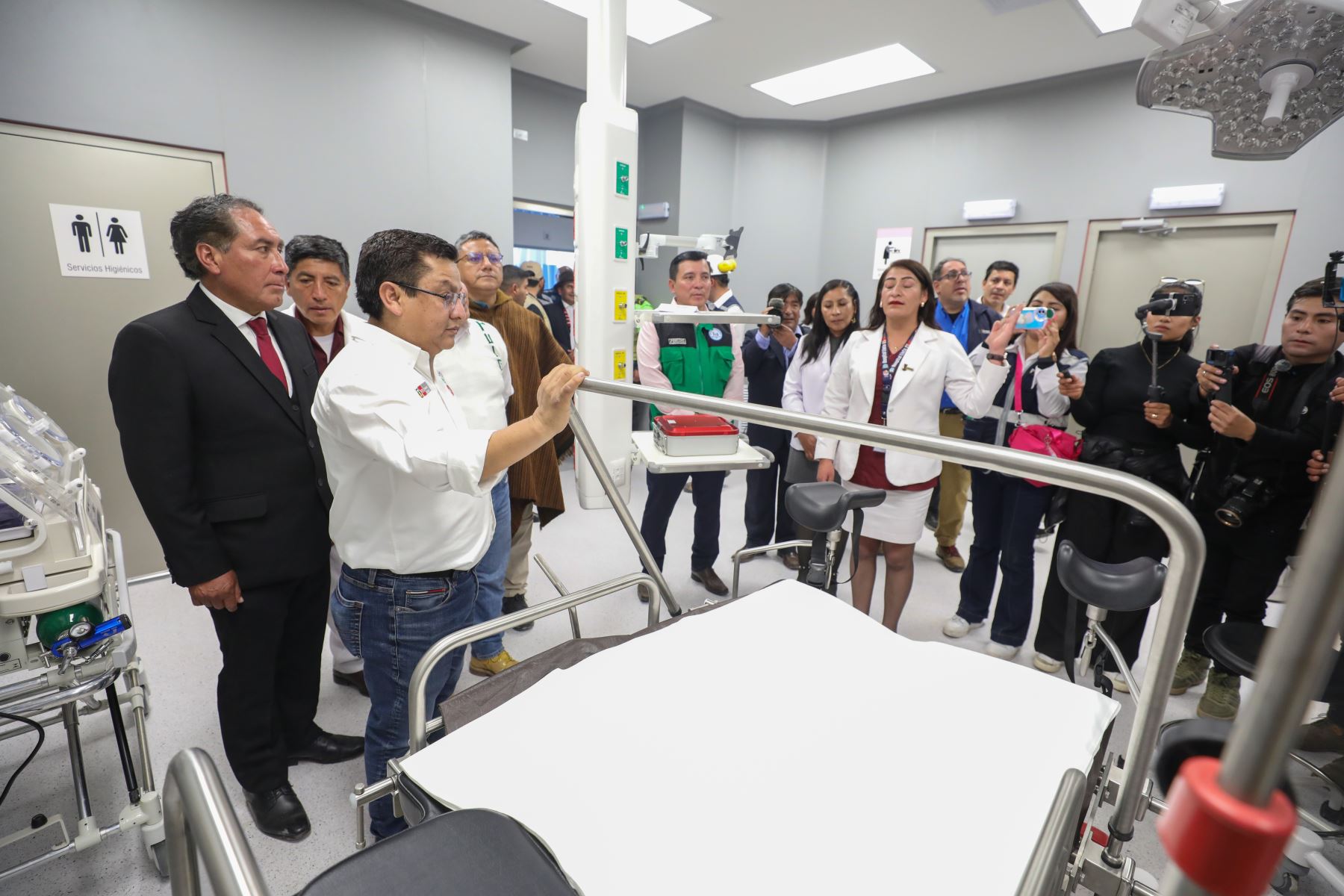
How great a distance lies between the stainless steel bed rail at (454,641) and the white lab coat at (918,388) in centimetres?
117

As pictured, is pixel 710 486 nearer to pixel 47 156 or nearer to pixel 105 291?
pixel 105 291

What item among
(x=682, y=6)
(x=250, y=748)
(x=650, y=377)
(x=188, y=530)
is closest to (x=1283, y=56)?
(x=650, y=377)

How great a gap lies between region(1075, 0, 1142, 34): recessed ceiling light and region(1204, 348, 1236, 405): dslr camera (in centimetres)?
243

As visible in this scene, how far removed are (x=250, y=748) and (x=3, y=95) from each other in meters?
2.90

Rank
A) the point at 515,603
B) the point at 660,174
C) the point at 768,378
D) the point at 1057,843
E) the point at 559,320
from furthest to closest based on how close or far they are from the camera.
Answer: the point at 660,174 < the point at 559,320 < the point at 768,378 < the point at 515,603 < the point at 1057,843

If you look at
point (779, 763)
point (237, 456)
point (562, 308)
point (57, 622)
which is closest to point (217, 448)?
point (237, 456)

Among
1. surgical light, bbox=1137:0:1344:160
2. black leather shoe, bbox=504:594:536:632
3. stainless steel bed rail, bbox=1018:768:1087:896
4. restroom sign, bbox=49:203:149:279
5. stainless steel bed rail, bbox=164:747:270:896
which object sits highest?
surgical light, bbox=1137:0:1344:160

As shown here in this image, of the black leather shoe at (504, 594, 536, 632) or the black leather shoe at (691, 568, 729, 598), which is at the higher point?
the black leather shoe at (504, 594, 536, 632)

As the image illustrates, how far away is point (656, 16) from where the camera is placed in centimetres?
391

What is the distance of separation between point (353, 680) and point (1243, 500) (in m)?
2.99

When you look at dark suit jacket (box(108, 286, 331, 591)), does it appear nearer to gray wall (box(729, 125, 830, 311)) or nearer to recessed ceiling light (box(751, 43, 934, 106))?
recessed ceiling light (box(751, 43, 934, 106))

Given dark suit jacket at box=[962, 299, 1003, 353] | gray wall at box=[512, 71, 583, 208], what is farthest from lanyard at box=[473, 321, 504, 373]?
gray wall at box=[512, 71, 583, 208]

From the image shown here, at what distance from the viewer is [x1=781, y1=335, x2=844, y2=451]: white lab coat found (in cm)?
294

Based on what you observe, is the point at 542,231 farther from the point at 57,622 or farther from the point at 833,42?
the point at 57,622
